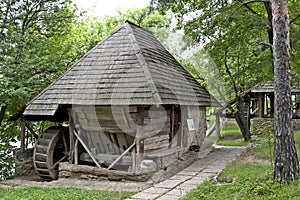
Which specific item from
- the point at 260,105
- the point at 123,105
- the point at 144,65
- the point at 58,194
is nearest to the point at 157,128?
the point at 123,105

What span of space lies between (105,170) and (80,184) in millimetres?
685

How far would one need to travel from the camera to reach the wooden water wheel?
982 cm

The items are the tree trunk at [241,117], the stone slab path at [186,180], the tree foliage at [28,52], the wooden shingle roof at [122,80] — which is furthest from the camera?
the tree trunk at [241,117]

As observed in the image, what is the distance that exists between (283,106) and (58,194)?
4.80 meters

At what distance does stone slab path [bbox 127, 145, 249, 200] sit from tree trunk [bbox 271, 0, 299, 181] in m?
1.84

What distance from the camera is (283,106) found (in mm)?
6066

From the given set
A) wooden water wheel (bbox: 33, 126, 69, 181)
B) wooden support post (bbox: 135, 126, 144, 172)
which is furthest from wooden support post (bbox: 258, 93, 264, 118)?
wooden support post (bbox: 135, 126, 144, 172)

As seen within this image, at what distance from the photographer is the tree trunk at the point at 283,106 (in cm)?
605

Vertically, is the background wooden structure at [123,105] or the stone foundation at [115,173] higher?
the background wooden structure at [123,105]

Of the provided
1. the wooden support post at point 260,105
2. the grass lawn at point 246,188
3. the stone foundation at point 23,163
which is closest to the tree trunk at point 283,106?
the grass lawn at point 246,188

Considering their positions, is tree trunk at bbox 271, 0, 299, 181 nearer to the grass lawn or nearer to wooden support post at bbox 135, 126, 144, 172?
the grass lawn

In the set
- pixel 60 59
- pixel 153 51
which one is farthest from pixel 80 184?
pixel 60 59

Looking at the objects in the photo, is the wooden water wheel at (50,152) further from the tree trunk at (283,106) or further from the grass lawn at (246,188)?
the tree trunk at (283,106)

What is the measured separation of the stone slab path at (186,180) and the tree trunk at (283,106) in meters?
1.84
